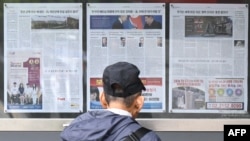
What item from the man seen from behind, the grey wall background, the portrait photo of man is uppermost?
the portrait photo of man

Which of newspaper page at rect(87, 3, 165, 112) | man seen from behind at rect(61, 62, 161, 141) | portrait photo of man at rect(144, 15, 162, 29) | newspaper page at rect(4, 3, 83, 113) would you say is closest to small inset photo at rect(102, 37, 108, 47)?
newspaper page at rect(87, 3, 165, 112)

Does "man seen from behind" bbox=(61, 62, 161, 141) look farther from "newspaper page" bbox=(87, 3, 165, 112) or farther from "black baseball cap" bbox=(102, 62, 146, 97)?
"newspaper page" bbox=(87, 3, 165, 112)

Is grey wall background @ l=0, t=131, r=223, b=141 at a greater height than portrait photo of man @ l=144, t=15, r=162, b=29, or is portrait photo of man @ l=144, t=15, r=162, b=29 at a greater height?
portrait photo of man @ l=144, t=15, r=162, b=29

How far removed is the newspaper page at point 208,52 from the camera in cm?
356

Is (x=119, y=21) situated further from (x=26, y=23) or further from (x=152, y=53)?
(x=26, y=23)

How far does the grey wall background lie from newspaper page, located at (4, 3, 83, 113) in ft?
0.59

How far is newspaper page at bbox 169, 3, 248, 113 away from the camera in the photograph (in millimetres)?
3557

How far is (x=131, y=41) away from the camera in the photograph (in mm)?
3566

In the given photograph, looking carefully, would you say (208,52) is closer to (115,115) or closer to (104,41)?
(104,41)

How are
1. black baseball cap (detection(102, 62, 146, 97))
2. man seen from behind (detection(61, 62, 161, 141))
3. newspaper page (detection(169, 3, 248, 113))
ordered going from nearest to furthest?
1. man seen from behind (detection(61, 62, 161, 141))
2. black baseball cap (detection(102, 62, 146, 97))
3. newspaper page (detection(169, 3, 248, 113))

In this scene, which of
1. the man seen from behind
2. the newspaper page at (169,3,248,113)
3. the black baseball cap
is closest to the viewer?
the man seen from behind

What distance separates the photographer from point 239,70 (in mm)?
3566
